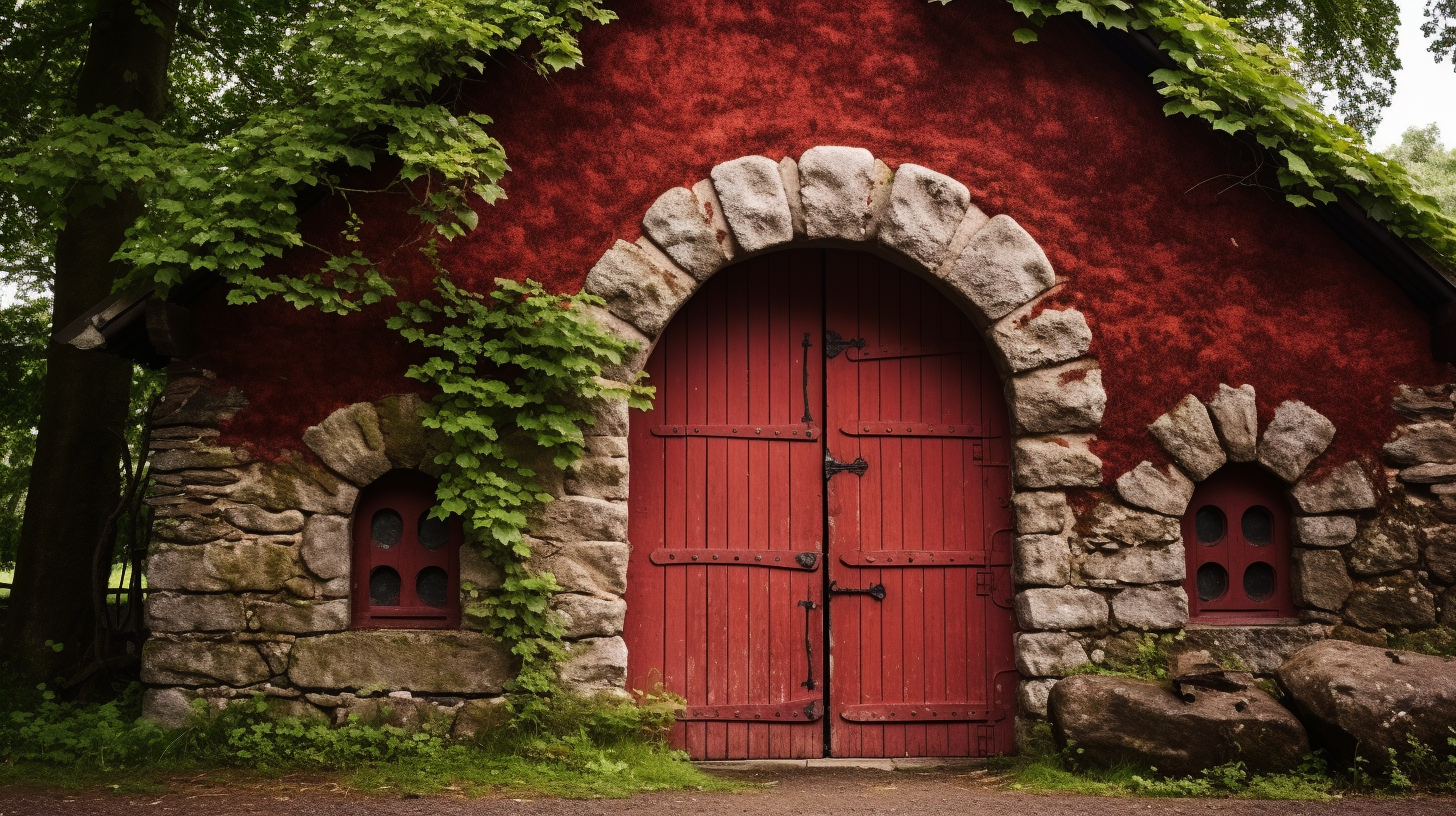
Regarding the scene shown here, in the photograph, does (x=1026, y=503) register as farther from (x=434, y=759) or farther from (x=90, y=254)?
(x=90, y=254)

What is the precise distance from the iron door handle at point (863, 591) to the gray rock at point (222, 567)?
100 inches

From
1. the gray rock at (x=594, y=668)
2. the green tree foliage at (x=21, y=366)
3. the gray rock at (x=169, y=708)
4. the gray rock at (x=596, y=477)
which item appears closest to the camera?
the gray rock at (x=169, y=708)

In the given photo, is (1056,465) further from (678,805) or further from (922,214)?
(678,805)

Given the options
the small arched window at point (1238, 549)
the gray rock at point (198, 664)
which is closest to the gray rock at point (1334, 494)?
the small arched window at point (1238, 549)

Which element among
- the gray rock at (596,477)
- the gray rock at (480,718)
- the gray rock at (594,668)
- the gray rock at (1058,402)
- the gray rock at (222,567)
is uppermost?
the gray rock at (1058,402)

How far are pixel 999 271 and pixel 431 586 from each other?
3.12 meters

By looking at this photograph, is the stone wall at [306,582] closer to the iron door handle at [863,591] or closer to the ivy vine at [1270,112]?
the iron door handle at [863,591]

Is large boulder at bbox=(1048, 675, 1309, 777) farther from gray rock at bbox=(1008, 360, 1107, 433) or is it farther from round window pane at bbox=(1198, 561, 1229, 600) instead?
gray rock at bbox=(1008, 360, 1107, 433)

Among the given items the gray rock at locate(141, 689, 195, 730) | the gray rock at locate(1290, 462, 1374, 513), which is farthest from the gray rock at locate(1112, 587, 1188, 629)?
the gray rock at locate(141, 689, 195, 730)

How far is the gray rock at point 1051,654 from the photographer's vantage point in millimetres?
5172

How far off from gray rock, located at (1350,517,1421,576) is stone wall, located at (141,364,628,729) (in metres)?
3.56

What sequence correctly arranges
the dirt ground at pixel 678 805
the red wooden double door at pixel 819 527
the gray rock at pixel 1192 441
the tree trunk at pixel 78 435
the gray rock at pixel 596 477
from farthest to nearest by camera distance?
the tree trunk at pixel 78 435
the red wooden double door at pixel 819 527
the gray rock at pixel 1192 441
the gray rock at pixel 596 477
the dirt ground at pixel 678 805

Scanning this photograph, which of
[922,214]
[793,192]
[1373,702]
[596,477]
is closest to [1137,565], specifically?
[1373,702]

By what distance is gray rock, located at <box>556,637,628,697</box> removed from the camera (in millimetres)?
4941
